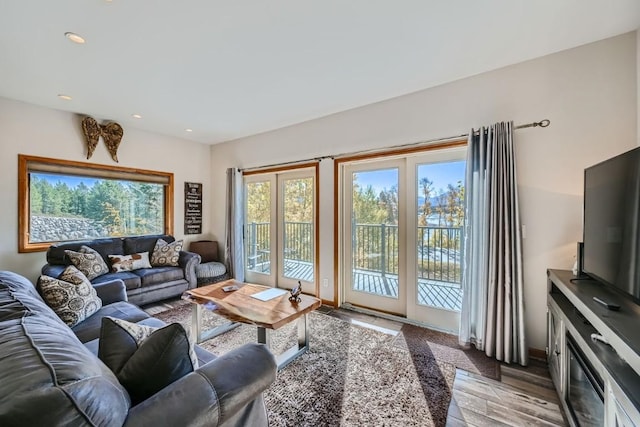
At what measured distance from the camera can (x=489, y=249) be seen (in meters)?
2.38

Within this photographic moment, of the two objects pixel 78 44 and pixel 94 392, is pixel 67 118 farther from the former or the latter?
pixel 94 392

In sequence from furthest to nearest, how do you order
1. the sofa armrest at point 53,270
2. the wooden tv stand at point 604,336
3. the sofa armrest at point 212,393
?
the sofa armrest at point 53,270 < the wooden tv stand at point 604,336 < the sofa armrest at point 212,393

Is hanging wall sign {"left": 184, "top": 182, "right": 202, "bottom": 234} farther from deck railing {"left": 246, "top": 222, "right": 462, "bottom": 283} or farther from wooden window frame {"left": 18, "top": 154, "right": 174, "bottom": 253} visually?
deck railing {"left": 246, "top": 222, "right": 462, "bottom": 283}

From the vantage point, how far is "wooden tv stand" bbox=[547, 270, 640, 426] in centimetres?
99

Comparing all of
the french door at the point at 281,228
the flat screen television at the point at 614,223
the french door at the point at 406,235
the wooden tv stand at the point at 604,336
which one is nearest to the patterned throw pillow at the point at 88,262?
the french door at the point at 281,228

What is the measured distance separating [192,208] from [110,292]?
2643mm

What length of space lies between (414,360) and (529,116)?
2.36 meters

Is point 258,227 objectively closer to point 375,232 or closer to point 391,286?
point 375,232

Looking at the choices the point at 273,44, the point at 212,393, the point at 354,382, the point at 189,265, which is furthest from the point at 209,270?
the point at 212,393

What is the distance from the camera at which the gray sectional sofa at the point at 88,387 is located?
2.13 feet

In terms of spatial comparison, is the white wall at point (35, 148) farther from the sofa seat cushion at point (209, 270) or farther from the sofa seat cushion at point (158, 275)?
the sofa seat cushion at point (209, 270)

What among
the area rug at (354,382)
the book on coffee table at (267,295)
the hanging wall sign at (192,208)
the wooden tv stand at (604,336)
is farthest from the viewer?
the hanging wall sign at (192,208)

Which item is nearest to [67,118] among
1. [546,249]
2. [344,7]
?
[344,7]

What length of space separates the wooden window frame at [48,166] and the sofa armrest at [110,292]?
1837 mm
